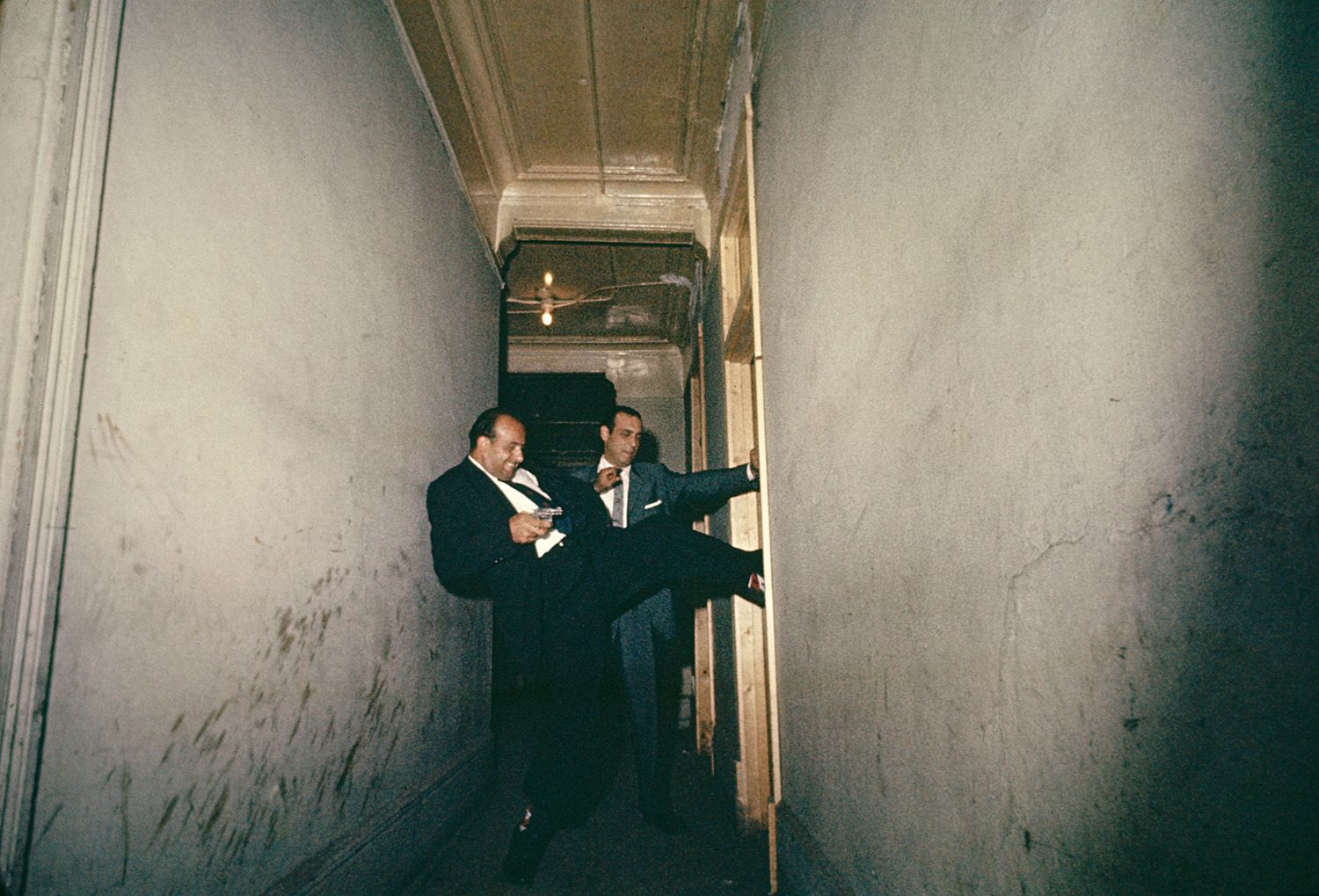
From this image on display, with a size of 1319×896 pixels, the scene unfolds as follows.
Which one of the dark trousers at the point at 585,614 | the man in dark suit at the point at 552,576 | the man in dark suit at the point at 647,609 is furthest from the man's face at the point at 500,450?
the man in dark suit at the point at 647,609

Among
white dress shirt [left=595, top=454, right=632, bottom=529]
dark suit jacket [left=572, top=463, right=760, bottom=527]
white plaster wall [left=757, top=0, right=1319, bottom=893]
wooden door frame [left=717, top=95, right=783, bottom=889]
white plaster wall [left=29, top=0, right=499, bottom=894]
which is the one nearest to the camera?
white plaster wall [left=757, top=0, right=1319, bottom=893]

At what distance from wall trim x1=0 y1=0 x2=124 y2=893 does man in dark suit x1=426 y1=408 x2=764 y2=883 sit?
158 centimetres

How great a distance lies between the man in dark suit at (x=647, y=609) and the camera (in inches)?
119

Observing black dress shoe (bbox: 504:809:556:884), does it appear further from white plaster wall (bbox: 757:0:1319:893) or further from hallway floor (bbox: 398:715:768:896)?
white plaster wall (bbox: 757:0:1319:893)

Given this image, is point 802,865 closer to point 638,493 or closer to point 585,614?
point 585,614

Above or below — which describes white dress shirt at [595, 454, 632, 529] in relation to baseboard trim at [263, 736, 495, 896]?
above

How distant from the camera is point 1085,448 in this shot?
0.69m

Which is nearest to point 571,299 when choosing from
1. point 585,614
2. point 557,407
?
point 557,407

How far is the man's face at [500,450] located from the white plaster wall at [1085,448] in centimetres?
195

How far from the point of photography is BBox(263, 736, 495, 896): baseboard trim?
183 cm

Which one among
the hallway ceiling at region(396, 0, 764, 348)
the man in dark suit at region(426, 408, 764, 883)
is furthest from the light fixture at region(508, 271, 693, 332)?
the man in dark suit at region(426, 408, 764, 883)

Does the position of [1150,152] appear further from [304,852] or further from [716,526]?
[716,526]

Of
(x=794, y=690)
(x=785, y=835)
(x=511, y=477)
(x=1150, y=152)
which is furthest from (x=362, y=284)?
(x=785, y=835)

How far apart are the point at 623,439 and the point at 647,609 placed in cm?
94
